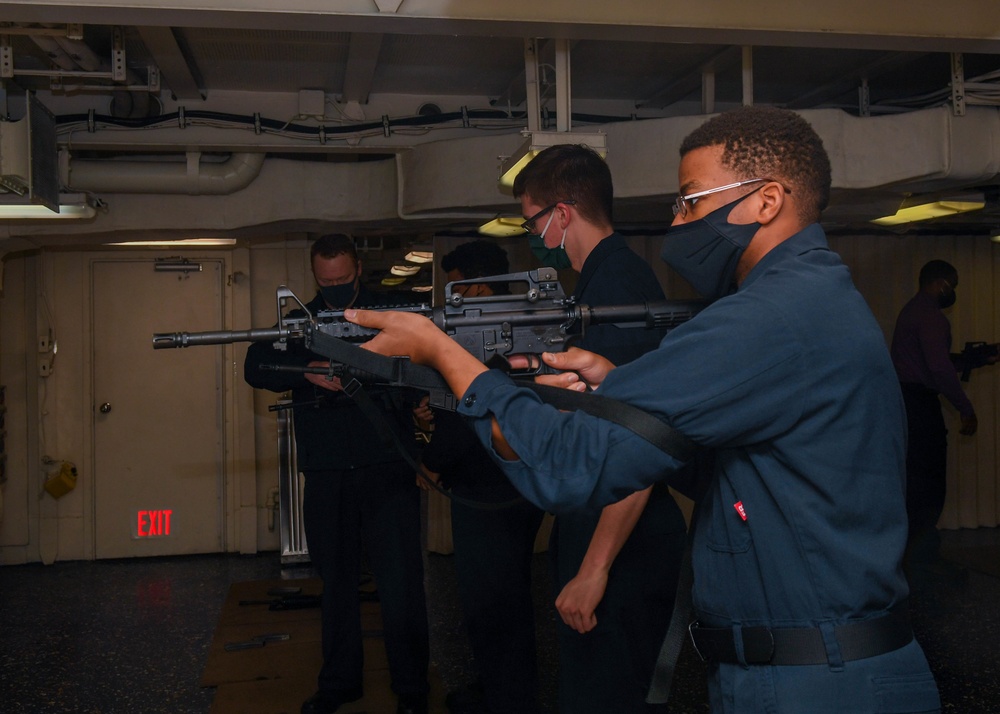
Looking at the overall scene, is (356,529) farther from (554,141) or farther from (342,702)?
(554,141)

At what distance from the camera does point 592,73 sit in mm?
4820

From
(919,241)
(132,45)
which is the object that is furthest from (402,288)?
(132,45)

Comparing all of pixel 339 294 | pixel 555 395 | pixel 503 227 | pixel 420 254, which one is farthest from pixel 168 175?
pixel 555 395

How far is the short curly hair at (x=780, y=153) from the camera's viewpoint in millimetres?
1403

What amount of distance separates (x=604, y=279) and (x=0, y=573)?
5.38 m

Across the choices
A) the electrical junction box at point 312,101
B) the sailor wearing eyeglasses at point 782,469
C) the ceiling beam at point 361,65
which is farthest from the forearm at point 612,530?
the electrical junction box at point 312,101

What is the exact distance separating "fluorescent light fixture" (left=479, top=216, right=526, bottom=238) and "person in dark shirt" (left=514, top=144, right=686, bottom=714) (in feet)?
9.14

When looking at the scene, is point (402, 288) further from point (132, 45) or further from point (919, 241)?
point (132, 45)

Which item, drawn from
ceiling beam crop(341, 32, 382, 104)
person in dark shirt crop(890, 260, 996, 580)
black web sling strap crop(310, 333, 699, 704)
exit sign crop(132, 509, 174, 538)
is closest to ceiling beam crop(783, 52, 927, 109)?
person in dark shirt crop(890, 260, 996, 580)

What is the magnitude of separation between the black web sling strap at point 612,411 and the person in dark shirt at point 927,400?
390 cm

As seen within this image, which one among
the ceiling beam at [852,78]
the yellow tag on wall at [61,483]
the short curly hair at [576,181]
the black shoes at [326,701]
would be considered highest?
the ceiling beam at [852,78]

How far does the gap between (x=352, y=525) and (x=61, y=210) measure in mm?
2779

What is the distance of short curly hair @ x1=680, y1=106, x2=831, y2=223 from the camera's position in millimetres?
1403

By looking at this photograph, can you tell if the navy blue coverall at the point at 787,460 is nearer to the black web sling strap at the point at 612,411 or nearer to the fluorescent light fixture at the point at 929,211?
the black web sling strap at the point at 612,411
